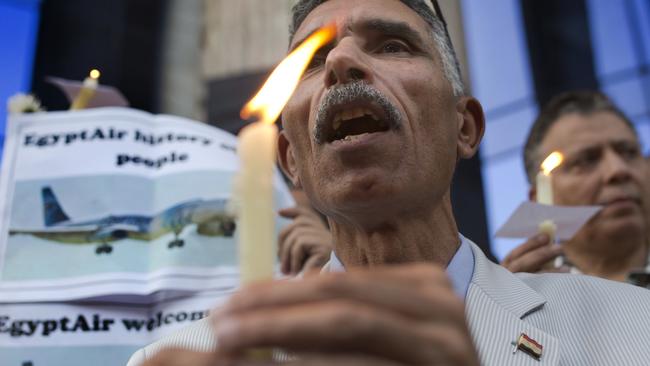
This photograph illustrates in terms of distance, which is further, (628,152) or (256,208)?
(628,152)

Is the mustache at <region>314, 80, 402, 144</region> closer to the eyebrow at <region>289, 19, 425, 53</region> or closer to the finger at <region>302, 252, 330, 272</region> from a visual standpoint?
the eyebrow at <region>289, 19, 425, 53</region>

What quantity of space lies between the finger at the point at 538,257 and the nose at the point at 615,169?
3.08 ft

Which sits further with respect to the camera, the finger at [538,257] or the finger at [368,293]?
the finger at [538,257]

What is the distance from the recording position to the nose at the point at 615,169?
298 cm

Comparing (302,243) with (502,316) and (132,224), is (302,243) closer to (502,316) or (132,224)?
(132,224)

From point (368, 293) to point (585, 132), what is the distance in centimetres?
284

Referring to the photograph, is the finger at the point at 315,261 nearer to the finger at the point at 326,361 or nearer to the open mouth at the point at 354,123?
the open mouth at the point at 354,123

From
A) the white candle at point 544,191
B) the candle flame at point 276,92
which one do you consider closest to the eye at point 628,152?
the white candle at point 544,191

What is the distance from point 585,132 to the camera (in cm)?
320

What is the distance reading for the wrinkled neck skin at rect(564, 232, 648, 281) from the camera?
2914 mm

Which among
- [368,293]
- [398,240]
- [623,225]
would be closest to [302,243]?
[398,240]

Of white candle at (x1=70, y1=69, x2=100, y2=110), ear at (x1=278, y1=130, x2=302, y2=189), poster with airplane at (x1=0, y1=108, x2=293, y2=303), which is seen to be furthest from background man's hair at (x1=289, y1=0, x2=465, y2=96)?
white candle at (x1=70, y1=69, x2=100, y2=110)

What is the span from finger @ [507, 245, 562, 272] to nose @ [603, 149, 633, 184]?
938 millimetres

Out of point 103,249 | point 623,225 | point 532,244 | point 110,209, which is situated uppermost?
point 110,209
